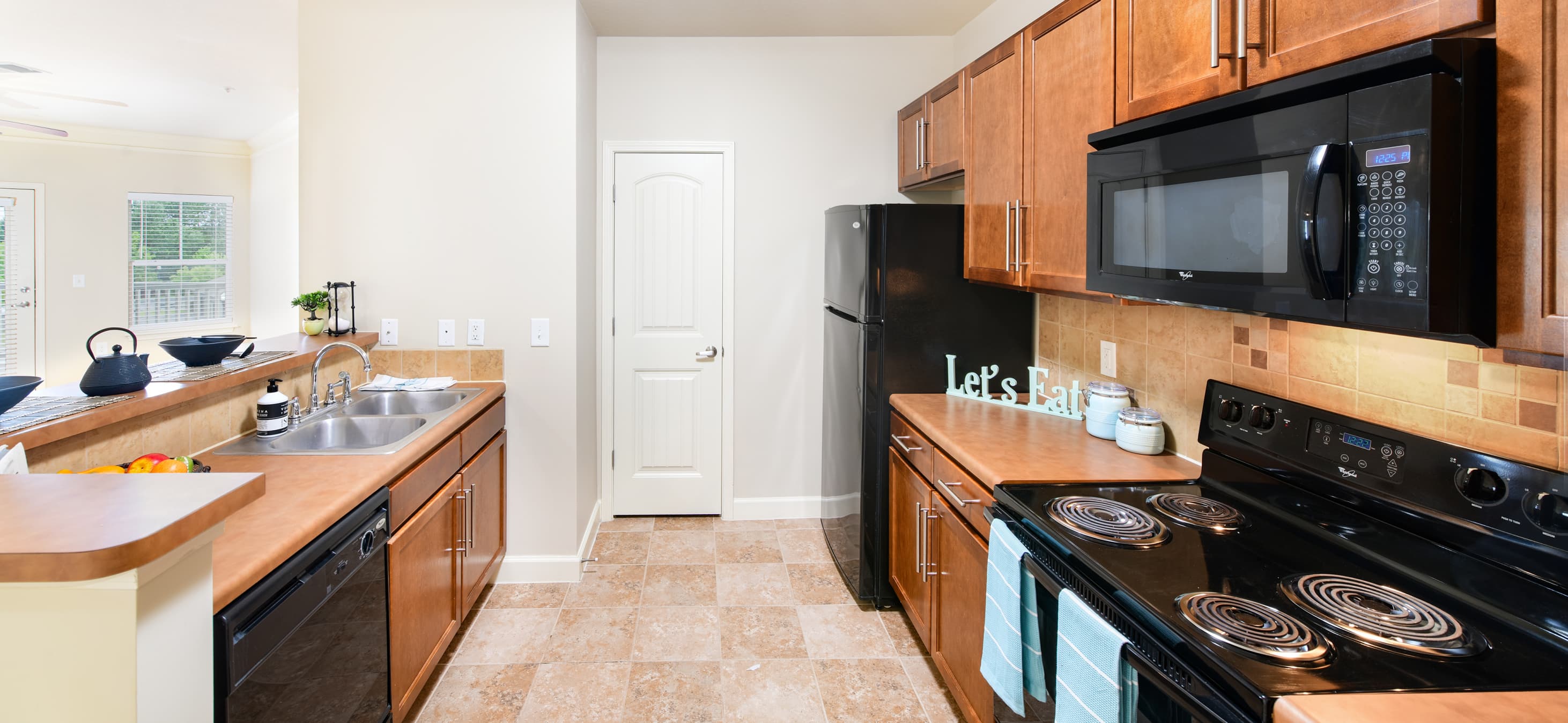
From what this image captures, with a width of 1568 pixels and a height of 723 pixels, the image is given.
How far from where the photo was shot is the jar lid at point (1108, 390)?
2.13 meters

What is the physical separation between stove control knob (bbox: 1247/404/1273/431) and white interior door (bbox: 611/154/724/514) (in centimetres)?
264

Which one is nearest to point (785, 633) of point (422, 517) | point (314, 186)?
point (422, 517)

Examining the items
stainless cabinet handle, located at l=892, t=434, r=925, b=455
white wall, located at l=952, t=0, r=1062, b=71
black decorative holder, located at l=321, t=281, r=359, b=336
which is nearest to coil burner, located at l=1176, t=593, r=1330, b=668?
stainless cabinet handle, located at l=892, t=434, r=925, b=455

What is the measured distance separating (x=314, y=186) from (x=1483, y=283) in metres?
3.56

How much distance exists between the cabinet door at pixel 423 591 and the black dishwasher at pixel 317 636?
7cm

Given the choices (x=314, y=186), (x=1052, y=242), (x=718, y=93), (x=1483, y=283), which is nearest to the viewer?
(x=1483, y=283)

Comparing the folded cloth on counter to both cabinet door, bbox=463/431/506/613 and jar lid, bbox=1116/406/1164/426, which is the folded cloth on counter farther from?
jar lid, bbox=1116/406/1164/426

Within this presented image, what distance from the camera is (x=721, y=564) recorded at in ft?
10.8

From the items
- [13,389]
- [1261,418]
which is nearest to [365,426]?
[13,389]

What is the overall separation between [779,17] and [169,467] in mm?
2966

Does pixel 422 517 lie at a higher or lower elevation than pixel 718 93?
lower

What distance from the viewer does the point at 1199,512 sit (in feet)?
4.78

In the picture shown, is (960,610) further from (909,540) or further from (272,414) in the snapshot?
(272,414)

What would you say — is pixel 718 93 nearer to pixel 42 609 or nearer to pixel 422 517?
pixel 422 517
